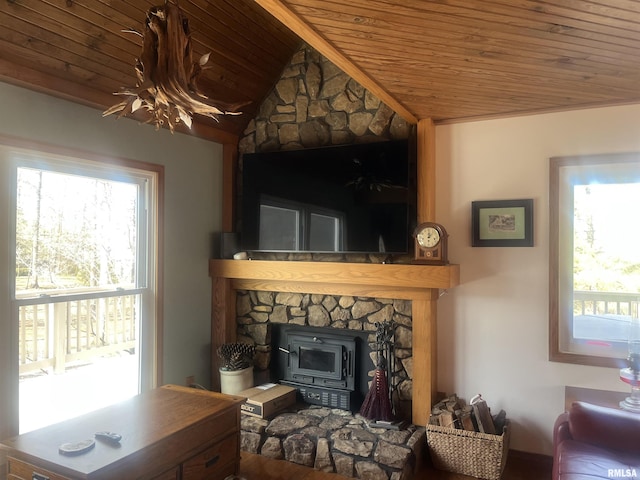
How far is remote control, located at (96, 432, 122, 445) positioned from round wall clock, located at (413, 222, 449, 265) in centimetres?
217

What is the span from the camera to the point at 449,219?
3578 mm

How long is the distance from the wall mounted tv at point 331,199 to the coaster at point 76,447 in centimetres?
214

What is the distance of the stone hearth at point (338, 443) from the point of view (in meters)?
2.99

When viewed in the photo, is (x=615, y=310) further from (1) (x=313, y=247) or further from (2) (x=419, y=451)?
(1) (x=313, y=247)

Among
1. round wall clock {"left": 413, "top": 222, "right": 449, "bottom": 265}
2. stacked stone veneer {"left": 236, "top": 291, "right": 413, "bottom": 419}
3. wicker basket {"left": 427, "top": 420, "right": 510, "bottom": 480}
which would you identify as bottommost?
wicker basket {"left": 427, "top": 420, "right": 510, "bottom": 480}

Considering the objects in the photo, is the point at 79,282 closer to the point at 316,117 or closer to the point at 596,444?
the point at 316,117

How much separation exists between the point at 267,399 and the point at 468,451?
1.48 meters

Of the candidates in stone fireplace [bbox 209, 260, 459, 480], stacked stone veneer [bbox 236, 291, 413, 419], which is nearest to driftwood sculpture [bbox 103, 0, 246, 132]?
stone fireplace [bbox 209, 260, 459, 480]

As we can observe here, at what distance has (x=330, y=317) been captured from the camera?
3.91m

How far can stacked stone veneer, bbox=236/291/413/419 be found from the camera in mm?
3611

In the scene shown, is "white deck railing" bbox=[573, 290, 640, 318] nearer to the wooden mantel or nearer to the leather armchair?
the wooden mantel

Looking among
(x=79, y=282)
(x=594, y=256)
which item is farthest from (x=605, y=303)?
(x=79, y=282)

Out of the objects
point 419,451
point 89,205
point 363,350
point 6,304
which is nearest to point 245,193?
point 89,205

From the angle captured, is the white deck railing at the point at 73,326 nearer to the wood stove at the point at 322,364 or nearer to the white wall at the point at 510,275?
the wood stove at the point at 322,364
